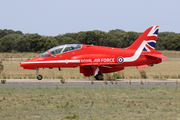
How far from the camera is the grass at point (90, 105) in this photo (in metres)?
9.45

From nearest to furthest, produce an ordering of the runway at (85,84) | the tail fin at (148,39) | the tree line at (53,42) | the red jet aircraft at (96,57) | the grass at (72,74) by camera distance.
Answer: the runway at (85,84), the red jet aircraft at (96,57), the tail fin at (148,39), the grass at (72,74), the tree line at (53,42)

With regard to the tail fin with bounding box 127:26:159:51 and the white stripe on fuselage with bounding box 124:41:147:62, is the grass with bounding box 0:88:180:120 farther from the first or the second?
the tail fin with bounding box 127:26:159:51

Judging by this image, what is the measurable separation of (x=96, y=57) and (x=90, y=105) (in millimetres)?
11996

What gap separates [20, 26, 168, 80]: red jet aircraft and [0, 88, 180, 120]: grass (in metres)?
8.03

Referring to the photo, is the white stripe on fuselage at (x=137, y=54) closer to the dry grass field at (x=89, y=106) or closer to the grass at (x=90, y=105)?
the grass at (x=90, y=105)

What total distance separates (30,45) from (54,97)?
73.3 m

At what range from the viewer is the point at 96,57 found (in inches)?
906

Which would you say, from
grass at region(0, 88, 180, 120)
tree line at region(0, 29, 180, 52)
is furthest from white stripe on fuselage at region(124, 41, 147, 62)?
tree line at region(0, 29, 180, 52)

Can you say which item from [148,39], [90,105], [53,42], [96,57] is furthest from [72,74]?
[53,42]

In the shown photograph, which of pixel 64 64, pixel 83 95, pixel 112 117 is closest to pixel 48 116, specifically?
pixel 112 117

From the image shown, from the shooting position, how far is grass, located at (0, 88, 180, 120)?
945cm

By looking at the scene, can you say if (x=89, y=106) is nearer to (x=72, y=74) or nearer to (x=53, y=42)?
(x=72, y=74)

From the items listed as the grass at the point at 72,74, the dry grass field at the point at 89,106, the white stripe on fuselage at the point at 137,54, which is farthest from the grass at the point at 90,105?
the grass at the point at 72,74

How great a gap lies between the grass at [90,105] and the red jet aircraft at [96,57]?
8032 millimetres
